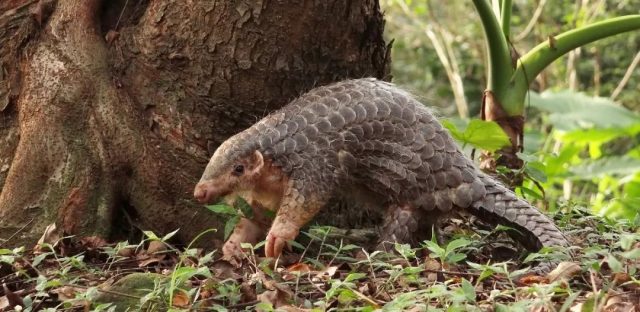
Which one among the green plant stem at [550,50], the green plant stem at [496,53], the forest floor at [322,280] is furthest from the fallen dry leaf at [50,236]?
the green plant stem at [550,50]

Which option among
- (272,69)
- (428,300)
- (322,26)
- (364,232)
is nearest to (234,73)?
(272,69)

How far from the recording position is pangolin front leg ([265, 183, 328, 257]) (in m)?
3.16

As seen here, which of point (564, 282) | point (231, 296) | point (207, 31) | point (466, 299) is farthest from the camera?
point (207, 31)

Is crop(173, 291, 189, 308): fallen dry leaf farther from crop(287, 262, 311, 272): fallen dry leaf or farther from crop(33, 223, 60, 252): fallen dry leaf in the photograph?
crop(33, 223, 60, 252): fallen dry leaf

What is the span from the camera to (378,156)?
131 inches

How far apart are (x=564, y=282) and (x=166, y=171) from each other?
1818 mm

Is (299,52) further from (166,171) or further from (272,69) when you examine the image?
(166,171)

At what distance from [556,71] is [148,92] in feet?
29.7

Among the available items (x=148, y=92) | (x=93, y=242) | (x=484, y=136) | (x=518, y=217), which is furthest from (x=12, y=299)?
(x=484, y=136)

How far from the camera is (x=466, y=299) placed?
2.29 meters

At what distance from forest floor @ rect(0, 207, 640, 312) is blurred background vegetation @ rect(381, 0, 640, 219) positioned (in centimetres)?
538

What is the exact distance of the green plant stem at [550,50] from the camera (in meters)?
4.07

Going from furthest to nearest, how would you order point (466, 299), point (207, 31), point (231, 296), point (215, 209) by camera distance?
point (207, 31) < point (215, 209) < point (231, 296) < point (466, 299)

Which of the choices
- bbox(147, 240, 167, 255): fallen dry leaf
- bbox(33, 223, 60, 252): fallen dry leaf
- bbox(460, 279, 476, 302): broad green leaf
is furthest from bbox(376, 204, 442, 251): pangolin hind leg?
bbox(33, 223, 60, 252): fallen dry leaf
